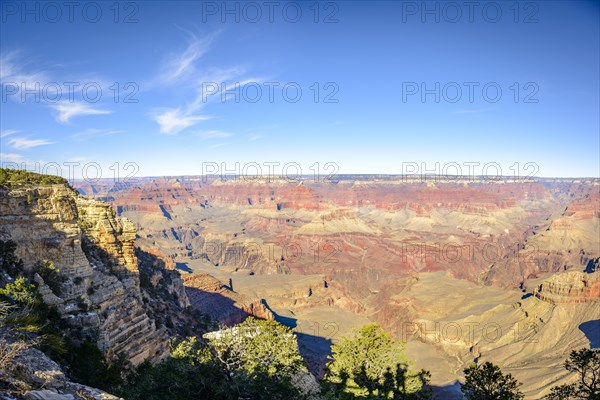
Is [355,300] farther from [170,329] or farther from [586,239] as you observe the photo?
[586,239]

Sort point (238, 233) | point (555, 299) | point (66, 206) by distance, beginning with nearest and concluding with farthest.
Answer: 1. point (66, 206)
2. point (555, 299)
3. point (238, 233)

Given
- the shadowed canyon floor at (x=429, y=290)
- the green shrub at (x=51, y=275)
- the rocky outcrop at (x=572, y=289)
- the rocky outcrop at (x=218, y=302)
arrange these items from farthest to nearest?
1. the rocky outcrop at (x=572, y=289)
2. the rocky outcrop at (x=218, y=302)
3. the shadowed canyon floor at (x=429, y=290)
4. the green shrub at (x=51, y=275)

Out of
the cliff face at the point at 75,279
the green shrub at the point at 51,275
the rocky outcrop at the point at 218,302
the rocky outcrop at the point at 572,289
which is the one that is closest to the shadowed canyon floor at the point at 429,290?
the rocky outcrop at the point at 572,289

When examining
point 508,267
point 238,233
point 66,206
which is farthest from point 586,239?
point 66,206

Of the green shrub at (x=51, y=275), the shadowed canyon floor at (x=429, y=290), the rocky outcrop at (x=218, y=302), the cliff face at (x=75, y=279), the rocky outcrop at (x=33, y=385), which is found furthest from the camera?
the rocky outcrop at (x=218, y=302)

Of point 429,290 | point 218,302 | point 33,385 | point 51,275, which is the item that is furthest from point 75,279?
point 429,290

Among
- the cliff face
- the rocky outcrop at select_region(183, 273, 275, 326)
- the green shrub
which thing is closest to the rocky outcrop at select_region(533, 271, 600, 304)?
the rocky outcrop at select_region(183, 273, 275, 326)

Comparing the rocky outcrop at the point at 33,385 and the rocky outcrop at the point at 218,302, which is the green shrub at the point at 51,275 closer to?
the rocky outcrop at the point at 33,385

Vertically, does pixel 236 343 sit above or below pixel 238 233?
above

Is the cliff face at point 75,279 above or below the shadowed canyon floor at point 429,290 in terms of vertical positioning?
above
